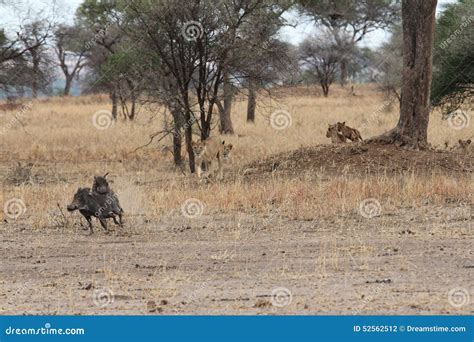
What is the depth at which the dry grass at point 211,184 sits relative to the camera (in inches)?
546

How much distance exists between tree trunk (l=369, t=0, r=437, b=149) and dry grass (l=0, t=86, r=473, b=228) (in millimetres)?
2262

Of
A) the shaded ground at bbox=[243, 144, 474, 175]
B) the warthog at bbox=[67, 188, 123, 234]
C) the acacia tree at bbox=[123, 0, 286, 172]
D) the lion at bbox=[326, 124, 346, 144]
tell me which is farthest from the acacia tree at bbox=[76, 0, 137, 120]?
the warthog at bbox=[67, 188, 123, 234]

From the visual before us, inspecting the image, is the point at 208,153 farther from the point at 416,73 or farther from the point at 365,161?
the point at 416,73

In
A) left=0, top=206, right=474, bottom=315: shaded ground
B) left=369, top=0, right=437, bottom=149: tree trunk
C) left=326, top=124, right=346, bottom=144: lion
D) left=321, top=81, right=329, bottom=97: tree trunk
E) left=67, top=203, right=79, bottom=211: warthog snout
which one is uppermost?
left=321, top=81, right=329, bottom=97: tree trunk

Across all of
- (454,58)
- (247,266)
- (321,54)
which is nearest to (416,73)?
(454,58)

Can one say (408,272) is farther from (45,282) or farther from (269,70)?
(269,70)

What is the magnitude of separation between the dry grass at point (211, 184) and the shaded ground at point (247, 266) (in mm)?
963

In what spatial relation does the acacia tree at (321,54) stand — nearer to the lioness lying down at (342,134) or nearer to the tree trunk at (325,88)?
the tree trunk at (325,88)

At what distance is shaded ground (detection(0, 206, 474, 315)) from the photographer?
736cm

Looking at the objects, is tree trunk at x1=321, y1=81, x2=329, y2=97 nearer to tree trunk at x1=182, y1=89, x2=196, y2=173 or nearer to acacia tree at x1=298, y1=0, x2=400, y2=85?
acacia tree at x1=298, y1=0, x2=400, y2=85

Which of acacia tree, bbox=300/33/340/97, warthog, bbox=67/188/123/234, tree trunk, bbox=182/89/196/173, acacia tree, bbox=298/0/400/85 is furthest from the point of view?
acacia tree, bbox=300/33/340/97

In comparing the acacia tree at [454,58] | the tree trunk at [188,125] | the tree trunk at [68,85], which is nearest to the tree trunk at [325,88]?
the tree trunk at [68,85]

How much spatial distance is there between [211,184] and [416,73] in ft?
16.5

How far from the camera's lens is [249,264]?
9312 mm
